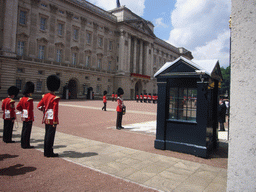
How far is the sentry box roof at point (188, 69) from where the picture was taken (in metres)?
5.78

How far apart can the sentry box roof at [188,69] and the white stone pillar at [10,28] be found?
28309 millimetres

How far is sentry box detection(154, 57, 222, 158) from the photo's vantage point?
5.71 m

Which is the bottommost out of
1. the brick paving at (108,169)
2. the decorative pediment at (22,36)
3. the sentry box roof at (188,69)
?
the brick paving at (108,169)

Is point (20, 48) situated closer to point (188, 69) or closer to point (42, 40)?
point (42, 40)

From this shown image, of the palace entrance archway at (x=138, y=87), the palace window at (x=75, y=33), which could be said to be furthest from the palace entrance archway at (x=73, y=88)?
the palace entrance archway at (x=138, y=87)

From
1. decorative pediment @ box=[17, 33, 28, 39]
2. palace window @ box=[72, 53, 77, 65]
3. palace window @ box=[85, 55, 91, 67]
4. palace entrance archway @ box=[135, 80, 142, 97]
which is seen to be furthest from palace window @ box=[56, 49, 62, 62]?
palace entrance archway @ box=[135, 80, 142, 97]

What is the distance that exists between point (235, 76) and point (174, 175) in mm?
2758

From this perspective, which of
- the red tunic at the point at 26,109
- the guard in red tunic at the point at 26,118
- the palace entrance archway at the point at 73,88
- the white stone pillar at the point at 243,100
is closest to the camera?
the white stone pillar at the point at 243,100

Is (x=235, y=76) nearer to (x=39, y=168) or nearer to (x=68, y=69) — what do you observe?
(x=39, y=168)

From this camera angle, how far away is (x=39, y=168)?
446 cm

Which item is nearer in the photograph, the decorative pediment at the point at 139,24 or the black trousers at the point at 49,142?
the black trousers at the point at 49,142

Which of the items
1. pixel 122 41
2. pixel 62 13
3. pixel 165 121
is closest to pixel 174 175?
pixel 165 121

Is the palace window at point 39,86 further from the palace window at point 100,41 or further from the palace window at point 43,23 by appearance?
the palace window at point 100,41


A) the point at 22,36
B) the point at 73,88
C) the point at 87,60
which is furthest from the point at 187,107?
the point at 87,60
